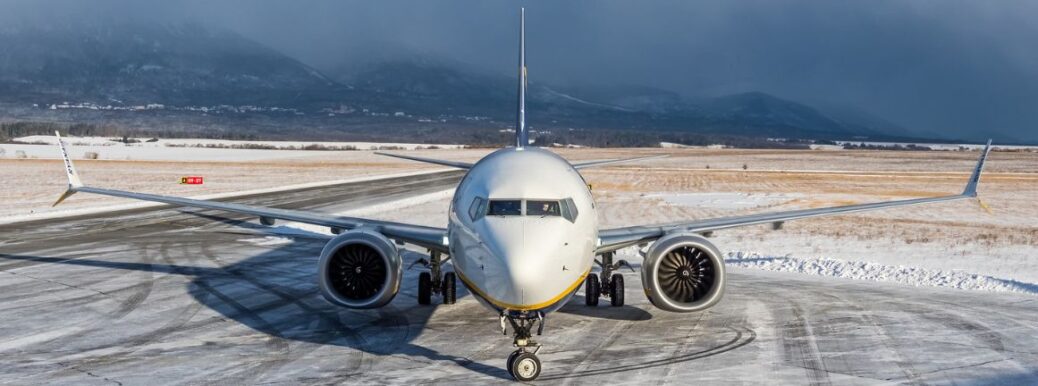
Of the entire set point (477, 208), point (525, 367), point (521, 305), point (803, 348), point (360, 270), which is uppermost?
point (477, 208)

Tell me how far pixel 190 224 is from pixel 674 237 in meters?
26.2

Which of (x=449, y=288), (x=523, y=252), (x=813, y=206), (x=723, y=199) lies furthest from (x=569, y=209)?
(x=723, y=199)

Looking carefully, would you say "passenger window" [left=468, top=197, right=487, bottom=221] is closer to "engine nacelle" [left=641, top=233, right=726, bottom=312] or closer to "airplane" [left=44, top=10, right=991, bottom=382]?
"airplane" [left=44, top=10, right=991, bottom=382]

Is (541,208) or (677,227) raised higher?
(541,208)

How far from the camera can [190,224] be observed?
127 ft

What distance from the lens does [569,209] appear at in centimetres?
1523

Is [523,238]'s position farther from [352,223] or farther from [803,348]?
[352,223]

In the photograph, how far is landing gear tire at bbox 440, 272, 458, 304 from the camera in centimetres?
2039

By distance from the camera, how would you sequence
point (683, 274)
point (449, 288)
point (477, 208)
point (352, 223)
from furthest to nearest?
point (352, 223)
point (449, 288)
point (683, 274)
point (477, 208)

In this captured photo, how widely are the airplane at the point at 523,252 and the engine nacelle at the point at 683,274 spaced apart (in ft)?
0.07

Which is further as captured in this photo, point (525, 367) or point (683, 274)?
point (683, 274)

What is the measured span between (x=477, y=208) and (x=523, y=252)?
1698 mm

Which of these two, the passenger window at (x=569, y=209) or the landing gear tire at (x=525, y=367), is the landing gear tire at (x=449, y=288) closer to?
the passenger window at (x=569, y=209)

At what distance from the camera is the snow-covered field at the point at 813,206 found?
26953 millimetres
